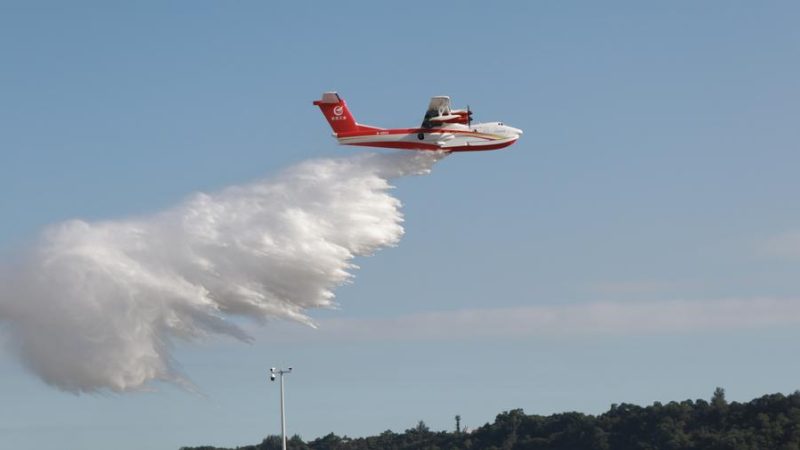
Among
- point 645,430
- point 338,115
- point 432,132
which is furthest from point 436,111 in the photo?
point 645,430

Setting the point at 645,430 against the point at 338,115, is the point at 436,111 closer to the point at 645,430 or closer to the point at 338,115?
the point at 338,115

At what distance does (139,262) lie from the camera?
49.1 meters

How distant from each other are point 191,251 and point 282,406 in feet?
69.0

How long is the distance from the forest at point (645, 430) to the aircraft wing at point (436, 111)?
173 feet

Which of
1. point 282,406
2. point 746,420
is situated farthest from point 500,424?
point 282,406

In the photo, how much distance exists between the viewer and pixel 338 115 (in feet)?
171

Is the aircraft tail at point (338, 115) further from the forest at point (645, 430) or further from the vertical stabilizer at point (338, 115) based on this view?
the forest at point (645, 430)

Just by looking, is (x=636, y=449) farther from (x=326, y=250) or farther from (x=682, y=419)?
(x=326, y=250)

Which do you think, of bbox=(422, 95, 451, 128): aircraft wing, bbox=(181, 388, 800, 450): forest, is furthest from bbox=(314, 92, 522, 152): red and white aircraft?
bbox=(181, 388, 800, 450): forest

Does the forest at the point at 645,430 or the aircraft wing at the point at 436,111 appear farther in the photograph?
the forest at the point at 645,430

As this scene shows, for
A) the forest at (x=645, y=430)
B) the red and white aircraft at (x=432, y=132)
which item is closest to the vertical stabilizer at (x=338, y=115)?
the red and white aircraft at (x=432, y=132)

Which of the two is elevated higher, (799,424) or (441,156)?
(441,156)

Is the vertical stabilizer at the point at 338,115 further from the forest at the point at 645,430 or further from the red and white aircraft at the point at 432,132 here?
the forest at the point at 645,430

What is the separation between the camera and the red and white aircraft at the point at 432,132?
51250mm
